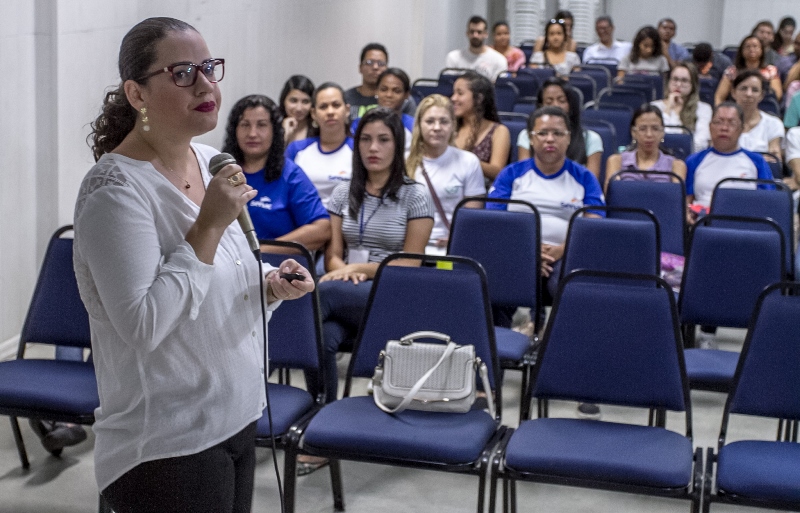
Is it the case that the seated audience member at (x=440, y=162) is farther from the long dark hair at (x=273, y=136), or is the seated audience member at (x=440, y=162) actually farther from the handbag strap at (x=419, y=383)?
the handbag strap at (x=419, y=383)

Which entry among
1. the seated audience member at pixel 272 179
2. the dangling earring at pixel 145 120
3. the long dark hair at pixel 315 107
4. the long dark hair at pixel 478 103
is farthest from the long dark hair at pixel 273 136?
the dangling earring at pixel 145 120

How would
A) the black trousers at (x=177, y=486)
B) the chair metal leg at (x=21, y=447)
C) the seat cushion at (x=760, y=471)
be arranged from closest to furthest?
the black trousers at (x=177, y=486)
the seat cushion at (x=760, y=471)
the chair metal leg at (x=21, y=447)

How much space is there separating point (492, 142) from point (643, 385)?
3.31 metres

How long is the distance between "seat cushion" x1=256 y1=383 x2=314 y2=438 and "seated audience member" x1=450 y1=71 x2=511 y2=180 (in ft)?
10.4

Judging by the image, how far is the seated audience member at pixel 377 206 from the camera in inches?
162

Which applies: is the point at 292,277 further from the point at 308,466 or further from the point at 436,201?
the point at 436,201

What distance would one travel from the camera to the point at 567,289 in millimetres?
3100

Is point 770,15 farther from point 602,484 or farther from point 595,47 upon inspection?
point 602,484

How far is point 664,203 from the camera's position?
4957mm

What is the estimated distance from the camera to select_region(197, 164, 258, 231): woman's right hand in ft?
4.77

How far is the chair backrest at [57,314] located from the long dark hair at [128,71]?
6.05 feet

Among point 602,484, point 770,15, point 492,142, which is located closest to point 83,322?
point 602,484

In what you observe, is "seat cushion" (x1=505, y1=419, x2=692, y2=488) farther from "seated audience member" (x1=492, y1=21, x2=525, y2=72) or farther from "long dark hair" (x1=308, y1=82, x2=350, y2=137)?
"seated audience member" (x1=492, y1=21, x2=525, y2=72)

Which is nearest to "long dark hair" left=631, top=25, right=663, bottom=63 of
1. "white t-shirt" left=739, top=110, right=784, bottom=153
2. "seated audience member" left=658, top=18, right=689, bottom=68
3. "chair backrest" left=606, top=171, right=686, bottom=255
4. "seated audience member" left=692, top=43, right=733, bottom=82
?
"seated audience member" left=692, top=43, right=733, bottom=82
